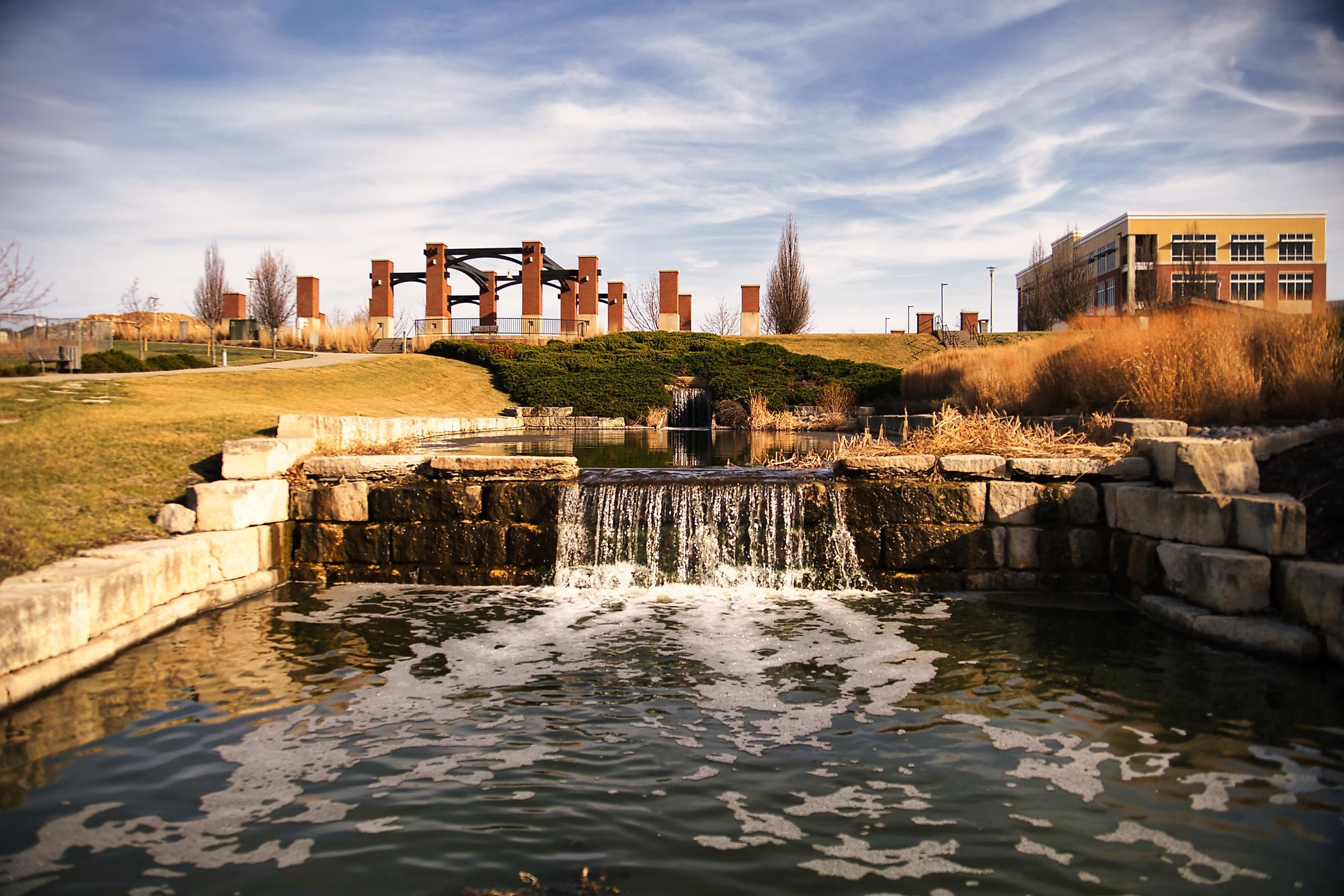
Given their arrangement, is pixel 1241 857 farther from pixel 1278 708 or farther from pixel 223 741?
pixel 223 741

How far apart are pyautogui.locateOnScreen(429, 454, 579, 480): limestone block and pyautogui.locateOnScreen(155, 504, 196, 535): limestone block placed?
81.0 inches

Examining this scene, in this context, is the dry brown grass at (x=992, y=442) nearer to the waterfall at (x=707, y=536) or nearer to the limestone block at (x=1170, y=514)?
the limestone block at (x=1170, y=514)

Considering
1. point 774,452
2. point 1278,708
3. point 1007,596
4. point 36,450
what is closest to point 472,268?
point 774,452

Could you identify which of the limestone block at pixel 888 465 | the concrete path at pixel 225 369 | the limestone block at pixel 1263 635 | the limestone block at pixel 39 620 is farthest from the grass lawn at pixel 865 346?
the limestone block at pixel 39 620

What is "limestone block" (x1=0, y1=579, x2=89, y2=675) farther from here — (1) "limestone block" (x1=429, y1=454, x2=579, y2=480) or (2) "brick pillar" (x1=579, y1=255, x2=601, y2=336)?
(2) "brick pillar" (x1=579, y1=255, x2=601, y2=336)

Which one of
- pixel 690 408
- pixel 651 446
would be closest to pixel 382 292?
pixel 690 408

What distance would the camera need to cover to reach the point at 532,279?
36781mm

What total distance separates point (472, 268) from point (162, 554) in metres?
34.0

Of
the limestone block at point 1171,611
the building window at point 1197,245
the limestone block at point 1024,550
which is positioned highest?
the building window at point 1197,245

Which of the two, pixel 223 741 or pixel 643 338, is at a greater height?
pixel 643 338

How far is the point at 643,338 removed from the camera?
3272 cm

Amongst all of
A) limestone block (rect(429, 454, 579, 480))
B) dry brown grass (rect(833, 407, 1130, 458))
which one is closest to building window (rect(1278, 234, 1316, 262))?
dry brown grass (rect(833, 407, 1130, 458))

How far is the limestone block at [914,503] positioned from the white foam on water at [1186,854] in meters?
4.20

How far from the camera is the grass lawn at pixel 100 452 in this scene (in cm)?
593
